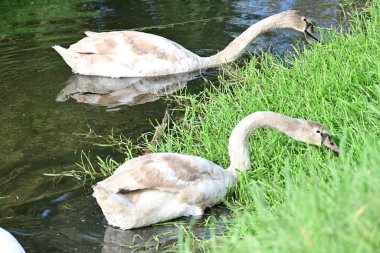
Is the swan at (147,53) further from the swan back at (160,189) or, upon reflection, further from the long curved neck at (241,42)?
the swan back at (160,189)

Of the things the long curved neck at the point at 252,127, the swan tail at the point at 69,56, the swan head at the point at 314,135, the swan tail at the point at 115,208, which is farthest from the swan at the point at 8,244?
the swan tail at the point at 69,56

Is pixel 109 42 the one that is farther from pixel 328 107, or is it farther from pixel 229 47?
pixel 328 107

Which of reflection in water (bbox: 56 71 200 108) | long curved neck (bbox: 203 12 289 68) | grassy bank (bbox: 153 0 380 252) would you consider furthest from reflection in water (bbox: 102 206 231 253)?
long curved neck (bbox: 203 12 289 68)

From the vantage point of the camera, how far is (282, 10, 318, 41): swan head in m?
10.6

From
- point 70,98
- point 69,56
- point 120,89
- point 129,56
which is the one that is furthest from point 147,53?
point 70,98

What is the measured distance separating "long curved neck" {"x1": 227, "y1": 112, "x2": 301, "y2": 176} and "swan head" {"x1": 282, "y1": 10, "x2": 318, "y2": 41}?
4.07m

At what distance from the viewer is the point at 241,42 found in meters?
10.5

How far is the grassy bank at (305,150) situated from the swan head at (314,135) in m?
0.11

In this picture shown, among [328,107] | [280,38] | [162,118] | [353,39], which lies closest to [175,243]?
[328,107]

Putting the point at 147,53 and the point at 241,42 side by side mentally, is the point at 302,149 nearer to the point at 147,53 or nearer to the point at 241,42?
the point at 241,42

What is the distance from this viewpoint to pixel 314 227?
3.38 metres

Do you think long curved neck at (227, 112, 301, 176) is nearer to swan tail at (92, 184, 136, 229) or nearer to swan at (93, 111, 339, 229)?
swan at (93, 111, 339, 229)

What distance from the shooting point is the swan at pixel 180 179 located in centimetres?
641

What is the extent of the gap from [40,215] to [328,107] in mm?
2776
